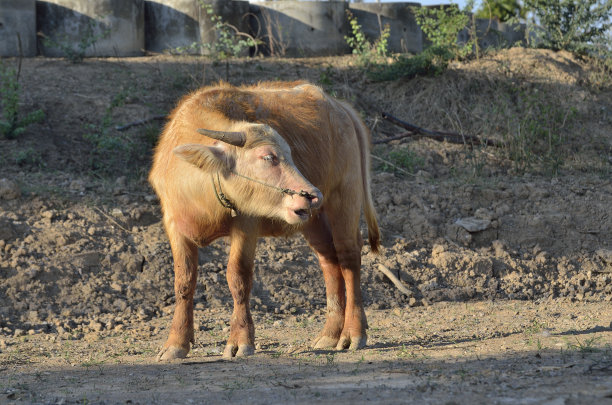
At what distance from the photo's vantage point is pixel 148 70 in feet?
39.3

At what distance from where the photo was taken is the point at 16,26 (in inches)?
473

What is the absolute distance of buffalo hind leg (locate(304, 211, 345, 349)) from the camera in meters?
6.18

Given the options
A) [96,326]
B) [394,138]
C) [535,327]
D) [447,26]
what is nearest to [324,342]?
[535,327]

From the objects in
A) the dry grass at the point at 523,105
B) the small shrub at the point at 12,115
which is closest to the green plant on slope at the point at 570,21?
the dry grass at the point at 523,105

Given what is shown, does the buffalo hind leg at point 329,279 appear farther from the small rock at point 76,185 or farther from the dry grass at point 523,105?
the dry grass at point 523,105

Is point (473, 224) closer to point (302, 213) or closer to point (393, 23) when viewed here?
point (302, 213)

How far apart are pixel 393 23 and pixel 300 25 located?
1.83 metres

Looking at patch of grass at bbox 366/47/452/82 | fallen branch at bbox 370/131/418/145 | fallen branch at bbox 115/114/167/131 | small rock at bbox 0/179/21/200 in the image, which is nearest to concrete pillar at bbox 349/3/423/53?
patch of grass at bbox 366/47/452/82

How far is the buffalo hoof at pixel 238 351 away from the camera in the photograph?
5.50 metres

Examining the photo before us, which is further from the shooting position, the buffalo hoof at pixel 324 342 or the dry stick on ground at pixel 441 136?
the dry stick on ground at pixel 441 136

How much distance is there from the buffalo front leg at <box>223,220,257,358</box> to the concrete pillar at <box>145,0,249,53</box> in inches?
317

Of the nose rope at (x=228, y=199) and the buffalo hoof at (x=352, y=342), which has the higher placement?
the nose rope at (x=228, y=199)

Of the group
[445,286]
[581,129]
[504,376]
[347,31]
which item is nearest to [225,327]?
[445,286]

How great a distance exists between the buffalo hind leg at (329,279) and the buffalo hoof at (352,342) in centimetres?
10
